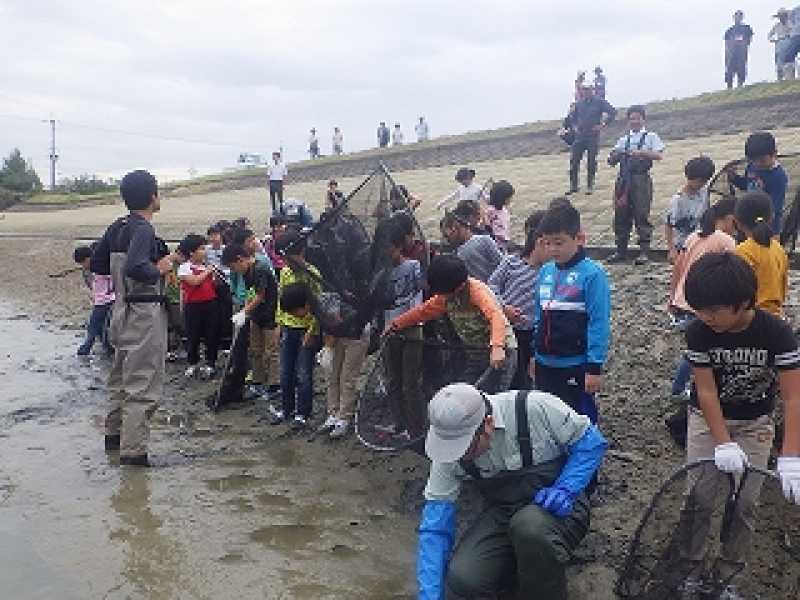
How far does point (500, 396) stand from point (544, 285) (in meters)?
0.97

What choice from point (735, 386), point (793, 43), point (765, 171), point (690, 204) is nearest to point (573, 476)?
point (735, 386)

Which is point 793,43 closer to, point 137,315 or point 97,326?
point 97,326

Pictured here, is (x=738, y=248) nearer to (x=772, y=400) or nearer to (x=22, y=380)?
(x=772, y=400)

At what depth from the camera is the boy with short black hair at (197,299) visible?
782 centimetres

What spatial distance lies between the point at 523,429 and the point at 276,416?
336 centimetres

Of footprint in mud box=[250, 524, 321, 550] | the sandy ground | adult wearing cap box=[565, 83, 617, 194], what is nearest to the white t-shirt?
the sandy ground

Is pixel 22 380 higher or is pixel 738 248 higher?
pixel 738 248

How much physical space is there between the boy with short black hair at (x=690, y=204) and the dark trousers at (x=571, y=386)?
2.41 metres

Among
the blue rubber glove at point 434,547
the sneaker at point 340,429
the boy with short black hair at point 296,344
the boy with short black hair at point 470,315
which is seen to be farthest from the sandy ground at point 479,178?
the blue rubber glove at point 434,547

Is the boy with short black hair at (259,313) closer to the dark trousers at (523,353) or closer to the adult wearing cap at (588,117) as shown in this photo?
the dark trousers at (523,353)

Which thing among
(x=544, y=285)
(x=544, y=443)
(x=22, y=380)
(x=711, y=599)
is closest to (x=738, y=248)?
(x=544, y=285)

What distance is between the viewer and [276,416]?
20.8 feet

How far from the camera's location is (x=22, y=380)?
837cm

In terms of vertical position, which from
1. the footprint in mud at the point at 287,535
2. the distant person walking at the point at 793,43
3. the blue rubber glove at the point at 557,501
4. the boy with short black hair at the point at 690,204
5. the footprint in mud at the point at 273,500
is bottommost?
the footprint in mud at the point at 287,535
